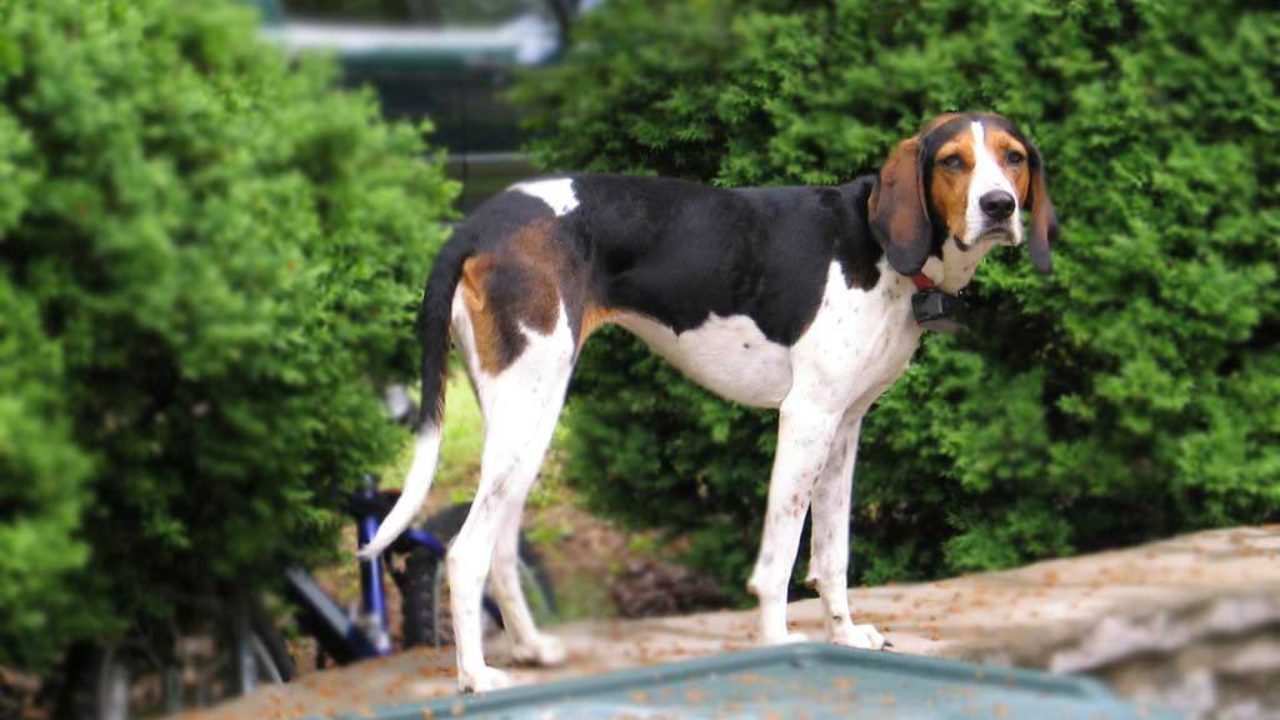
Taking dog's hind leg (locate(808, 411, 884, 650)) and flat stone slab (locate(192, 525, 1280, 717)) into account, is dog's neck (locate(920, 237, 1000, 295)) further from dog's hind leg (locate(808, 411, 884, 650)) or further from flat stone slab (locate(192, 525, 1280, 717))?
flat stone slab (locate(192, 525, 1280, 717))

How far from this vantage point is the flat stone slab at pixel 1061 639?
15.7 ft

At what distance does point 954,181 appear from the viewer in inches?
179

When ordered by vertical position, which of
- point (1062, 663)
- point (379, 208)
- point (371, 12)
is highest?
point (371, 12)

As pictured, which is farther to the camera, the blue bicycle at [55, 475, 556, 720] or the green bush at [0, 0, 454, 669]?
the blue bicycle at [55, 475, 556, 720]

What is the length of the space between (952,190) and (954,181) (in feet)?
0.08

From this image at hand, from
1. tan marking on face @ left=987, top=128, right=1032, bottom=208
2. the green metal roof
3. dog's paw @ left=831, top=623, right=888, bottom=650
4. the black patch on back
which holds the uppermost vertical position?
tan marking on face @ left=987, top=128, right=1032, bottom=208

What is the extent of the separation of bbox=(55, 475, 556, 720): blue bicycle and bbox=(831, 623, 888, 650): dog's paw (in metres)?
1.70

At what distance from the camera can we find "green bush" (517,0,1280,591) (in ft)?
19.6

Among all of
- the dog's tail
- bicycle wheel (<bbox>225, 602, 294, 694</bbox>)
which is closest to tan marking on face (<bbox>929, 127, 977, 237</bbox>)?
the dog's tail

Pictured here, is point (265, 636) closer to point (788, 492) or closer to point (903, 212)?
point (788, 492)

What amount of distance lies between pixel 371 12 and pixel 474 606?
2839mm

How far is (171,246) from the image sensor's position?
4203 millimetres

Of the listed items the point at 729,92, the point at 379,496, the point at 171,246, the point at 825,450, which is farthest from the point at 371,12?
the point at 825,450

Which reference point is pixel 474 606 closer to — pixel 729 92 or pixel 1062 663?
pixel 1062 663
